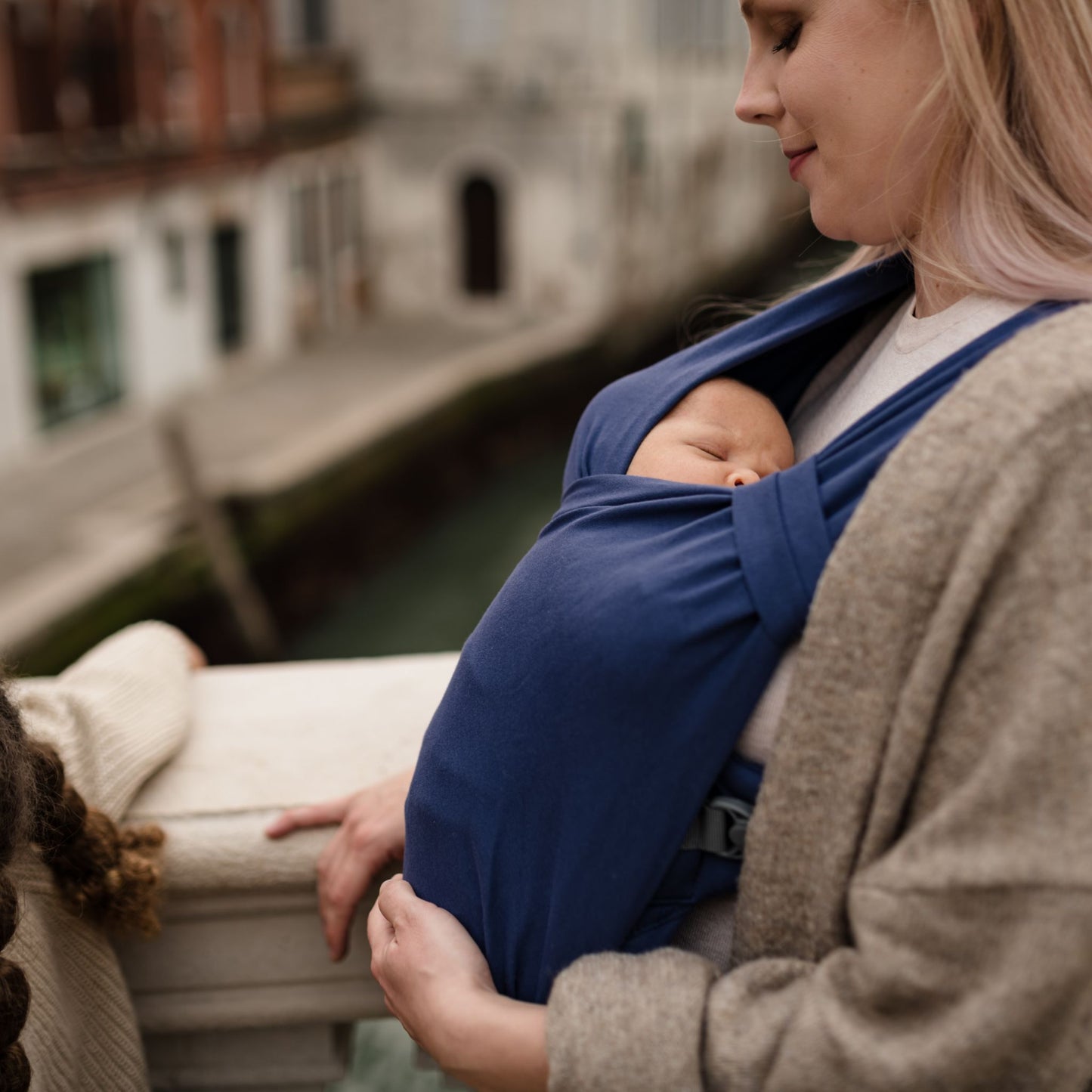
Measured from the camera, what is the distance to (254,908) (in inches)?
52.6

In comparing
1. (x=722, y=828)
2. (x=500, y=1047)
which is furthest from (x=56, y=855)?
(x=722, y=828)

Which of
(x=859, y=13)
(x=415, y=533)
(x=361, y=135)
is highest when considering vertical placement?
(x=859, y=13)

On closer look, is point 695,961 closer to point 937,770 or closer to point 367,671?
point 937,770

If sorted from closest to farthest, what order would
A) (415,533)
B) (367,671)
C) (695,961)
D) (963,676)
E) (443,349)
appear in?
(963,676)
(695,961)
(367,671)
(415,533)
(443,349)

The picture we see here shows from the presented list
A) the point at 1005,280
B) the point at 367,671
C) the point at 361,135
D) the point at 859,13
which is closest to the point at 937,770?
the point at 1005,280

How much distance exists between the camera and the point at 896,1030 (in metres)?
0.79

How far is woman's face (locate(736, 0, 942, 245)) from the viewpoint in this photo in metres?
0.90

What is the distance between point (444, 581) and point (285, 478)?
205 cm

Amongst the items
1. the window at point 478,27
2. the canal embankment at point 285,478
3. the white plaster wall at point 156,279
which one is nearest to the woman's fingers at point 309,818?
the canal embankment at point 285,478

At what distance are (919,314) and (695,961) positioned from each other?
0.50m

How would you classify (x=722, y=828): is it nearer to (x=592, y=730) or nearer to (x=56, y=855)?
(x=592, y=730)

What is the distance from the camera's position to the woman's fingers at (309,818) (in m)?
1.29

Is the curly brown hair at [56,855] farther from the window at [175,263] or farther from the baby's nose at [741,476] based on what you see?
the window at [175,263]

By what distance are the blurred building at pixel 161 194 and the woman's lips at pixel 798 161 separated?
8979 millimetres
